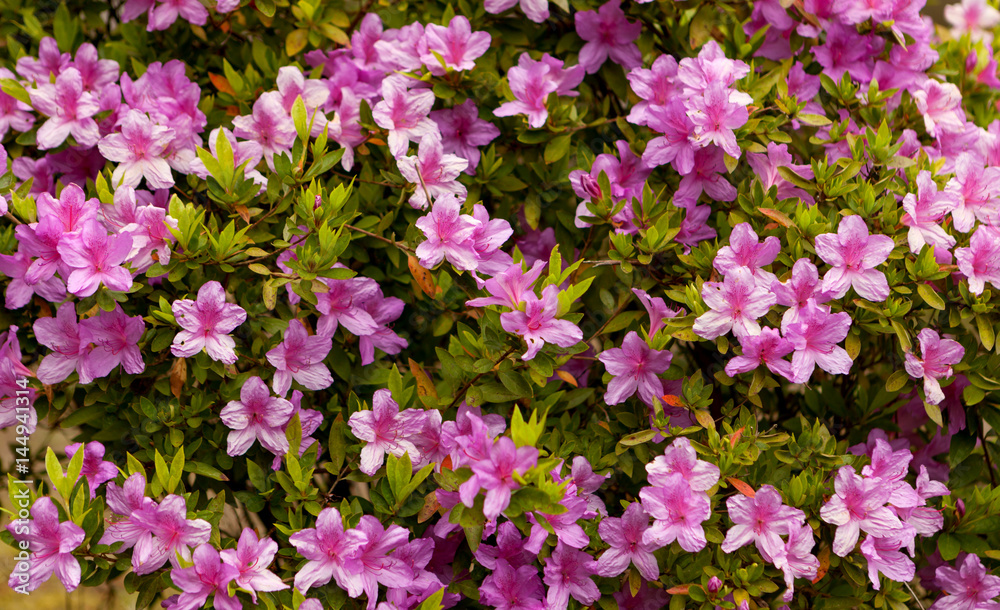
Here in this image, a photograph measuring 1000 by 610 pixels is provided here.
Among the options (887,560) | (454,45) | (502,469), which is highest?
(454,45)

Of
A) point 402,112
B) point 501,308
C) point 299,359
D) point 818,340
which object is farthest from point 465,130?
point 818,340

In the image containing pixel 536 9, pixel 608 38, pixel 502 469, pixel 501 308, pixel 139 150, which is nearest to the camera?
pixel 502 469

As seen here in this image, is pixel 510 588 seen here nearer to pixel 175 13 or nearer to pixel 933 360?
pixel 933 360

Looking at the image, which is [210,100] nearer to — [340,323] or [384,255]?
[384,255]

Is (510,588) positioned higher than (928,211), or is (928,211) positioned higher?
(928,211)

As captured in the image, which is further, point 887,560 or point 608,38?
point 608,38

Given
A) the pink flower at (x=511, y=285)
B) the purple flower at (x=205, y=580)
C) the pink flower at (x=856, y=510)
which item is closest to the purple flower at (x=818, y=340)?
the pink flower at (x=856, y=510)

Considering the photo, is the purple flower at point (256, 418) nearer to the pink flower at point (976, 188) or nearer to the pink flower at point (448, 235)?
the pink flower at point (448, 235)

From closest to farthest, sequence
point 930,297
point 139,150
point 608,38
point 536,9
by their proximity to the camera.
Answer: point 930,297 → point 139,150 → point 536,9 → point 608,38
